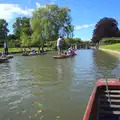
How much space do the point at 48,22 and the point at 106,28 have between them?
3866cm

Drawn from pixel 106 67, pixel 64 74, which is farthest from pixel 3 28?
pixel 64 74

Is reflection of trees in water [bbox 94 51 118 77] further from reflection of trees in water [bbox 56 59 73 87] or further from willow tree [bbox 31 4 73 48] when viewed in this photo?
willow tree [bbox 31 4 73 48]

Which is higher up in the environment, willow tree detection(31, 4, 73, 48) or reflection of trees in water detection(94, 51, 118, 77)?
willow tree detection(31, 4, 73, 48)

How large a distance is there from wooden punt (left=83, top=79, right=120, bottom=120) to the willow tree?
6158 cm

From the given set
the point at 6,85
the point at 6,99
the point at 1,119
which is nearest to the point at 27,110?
the point at 1,119

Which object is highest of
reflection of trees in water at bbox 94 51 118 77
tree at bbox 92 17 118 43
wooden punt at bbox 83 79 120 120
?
tree at bbox 92 17 118 43

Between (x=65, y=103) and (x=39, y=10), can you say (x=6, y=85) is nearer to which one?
(x=65, y=103)

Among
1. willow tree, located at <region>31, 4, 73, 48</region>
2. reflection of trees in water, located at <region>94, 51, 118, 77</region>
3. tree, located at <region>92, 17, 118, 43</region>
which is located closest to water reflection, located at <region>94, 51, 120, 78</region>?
reflection of trees in water, located at <region>94, 51, 118, 77</region>

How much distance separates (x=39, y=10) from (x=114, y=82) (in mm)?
63030

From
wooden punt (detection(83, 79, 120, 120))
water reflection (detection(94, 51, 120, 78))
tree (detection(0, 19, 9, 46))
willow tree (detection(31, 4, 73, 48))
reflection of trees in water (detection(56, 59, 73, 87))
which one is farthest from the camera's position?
tree (detection(0, 19, 9, 46))

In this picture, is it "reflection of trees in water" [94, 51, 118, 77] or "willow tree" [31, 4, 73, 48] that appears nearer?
"reflection of trees in water" [94, 51, 118, 77]

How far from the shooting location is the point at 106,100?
906cm

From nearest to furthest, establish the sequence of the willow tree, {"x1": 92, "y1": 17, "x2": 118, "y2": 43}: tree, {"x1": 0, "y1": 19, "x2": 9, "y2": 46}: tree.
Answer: the willow tree → {"x1": 92, "y1": 17, "x2": 118, "y2": 43}: tree → {"x1": 0, "y1": 19, "x2": 9, "y2": 46}: tree

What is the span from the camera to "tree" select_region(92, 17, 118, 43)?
347 feet
